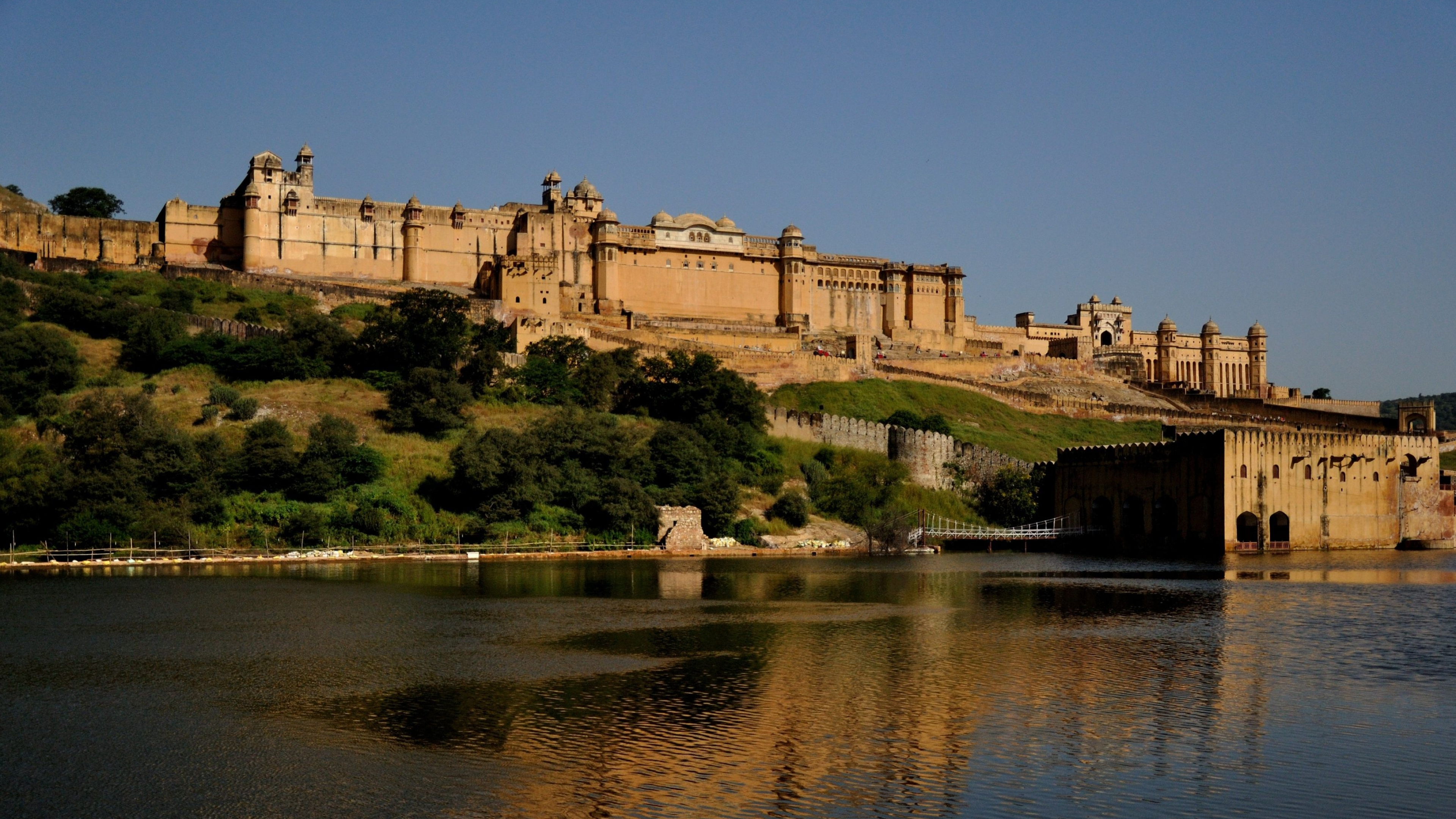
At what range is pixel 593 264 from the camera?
73375 mm

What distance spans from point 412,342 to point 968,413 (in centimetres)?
2639

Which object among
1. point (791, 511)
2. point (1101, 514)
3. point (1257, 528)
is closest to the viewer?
point (1257, 528)

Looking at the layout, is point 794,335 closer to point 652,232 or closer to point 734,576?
point 652,232

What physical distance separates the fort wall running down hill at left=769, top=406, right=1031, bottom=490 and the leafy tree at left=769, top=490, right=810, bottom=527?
6294 mm

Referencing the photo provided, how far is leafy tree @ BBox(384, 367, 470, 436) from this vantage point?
4662cm

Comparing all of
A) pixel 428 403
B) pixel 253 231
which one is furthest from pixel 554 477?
pixel 253 231

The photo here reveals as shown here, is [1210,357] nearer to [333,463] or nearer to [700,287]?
[700,287]

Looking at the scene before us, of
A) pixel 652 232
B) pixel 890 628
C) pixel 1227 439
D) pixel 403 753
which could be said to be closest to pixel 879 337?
pixel 652 232

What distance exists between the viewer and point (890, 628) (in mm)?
23547

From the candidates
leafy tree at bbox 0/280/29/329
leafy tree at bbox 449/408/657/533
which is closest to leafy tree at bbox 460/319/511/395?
leafy tree at bbox 449/408/657/533

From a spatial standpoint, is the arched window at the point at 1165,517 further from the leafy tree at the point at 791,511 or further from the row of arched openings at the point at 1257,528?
the leafy tree at the point at 791,511

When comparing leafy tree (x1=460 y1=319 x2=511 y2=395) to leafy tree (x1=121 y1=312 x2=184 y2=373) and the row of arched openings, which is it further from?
the row of arched openings

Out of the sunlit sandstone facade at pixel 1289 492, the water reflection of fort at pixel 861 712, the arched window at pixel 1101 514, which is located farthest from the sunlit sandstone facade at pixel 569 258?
the water reflection of fort at pixel 861 712

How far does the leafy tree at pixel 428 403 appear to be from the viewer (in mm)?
46625
